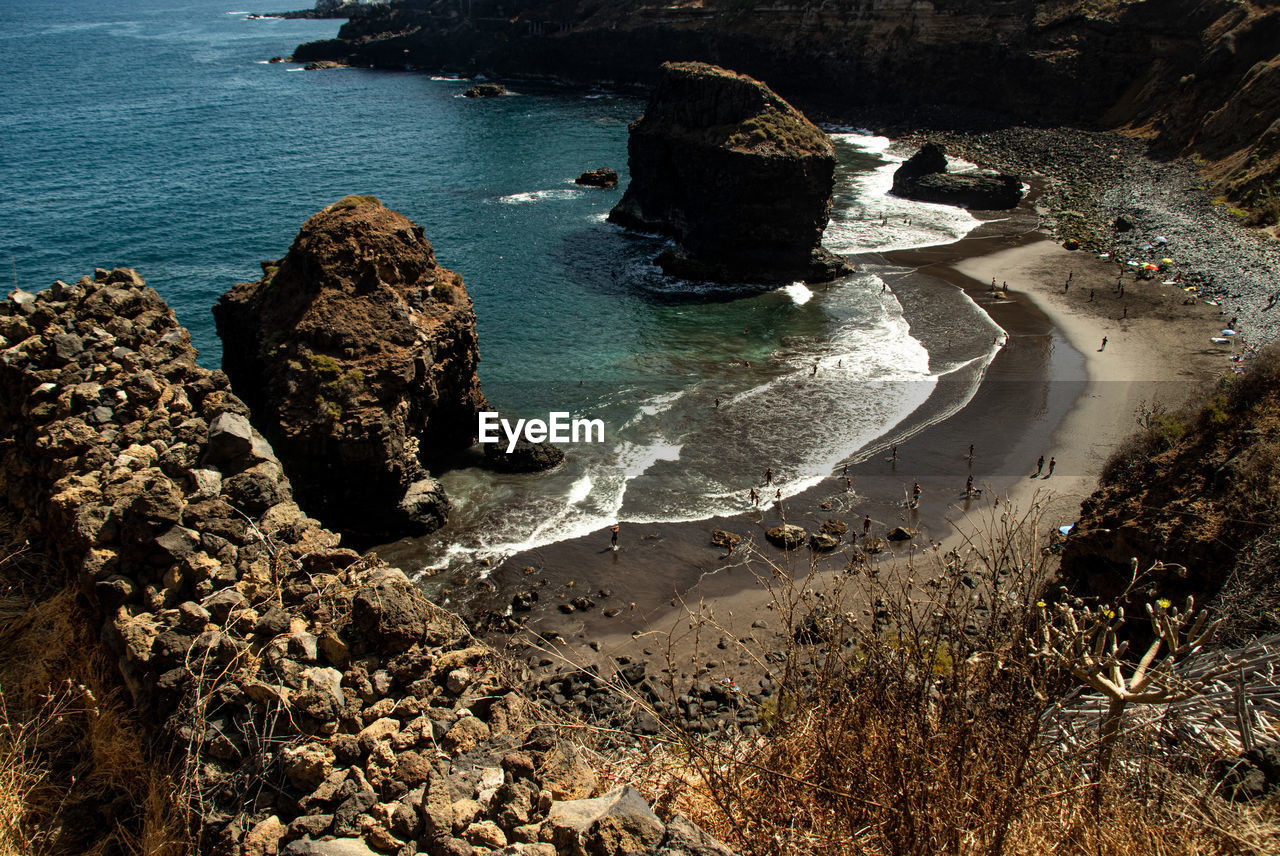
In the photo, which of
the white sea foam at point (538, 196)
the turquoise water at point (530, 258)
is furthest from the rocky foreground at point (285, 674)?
the white sea foam at point (538, 196)

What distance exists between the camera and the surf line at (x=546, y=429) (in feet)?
98.8

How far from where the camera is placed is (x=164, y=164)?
2606 inches

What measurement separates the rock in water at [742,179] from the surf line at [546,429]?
19.1 metres

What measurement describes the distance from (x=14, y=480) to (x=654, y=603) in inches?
584

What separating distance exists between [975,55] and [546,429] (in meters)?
76.5

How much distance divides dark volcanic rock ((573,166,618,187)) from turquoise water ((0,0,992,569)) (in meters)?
1.99

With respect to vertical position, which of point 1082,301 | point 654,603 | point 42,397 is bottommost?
point 654,603

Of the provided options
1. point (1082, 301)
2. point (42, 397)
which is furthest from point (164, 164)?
point (1082, 301)

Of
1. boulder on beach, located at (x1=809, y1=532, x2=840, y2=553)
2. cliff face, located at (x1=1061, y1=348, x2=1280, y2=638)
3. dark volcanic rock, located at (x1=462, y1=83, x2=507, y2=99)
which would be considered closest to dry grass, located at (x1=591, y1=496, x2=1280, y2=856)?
cliff face, located at (x1=1061, y1=348, x2=1280, y2=638)

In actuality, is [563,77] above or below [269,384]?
above

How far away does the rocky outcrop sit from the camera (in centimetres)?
5921

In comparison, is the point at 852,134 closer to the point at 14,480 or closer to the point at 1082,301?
the point at 1082,301

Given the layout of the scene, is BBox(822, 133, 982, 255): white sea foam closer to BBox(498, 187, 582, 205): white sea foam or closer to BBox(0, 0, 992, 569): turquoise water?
BBox(0, 0, 992, 569): turquoise water

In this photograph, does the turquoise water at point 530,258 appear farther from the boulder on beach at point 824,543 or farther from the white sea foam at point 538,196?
the boulder on beach at point 824,543
